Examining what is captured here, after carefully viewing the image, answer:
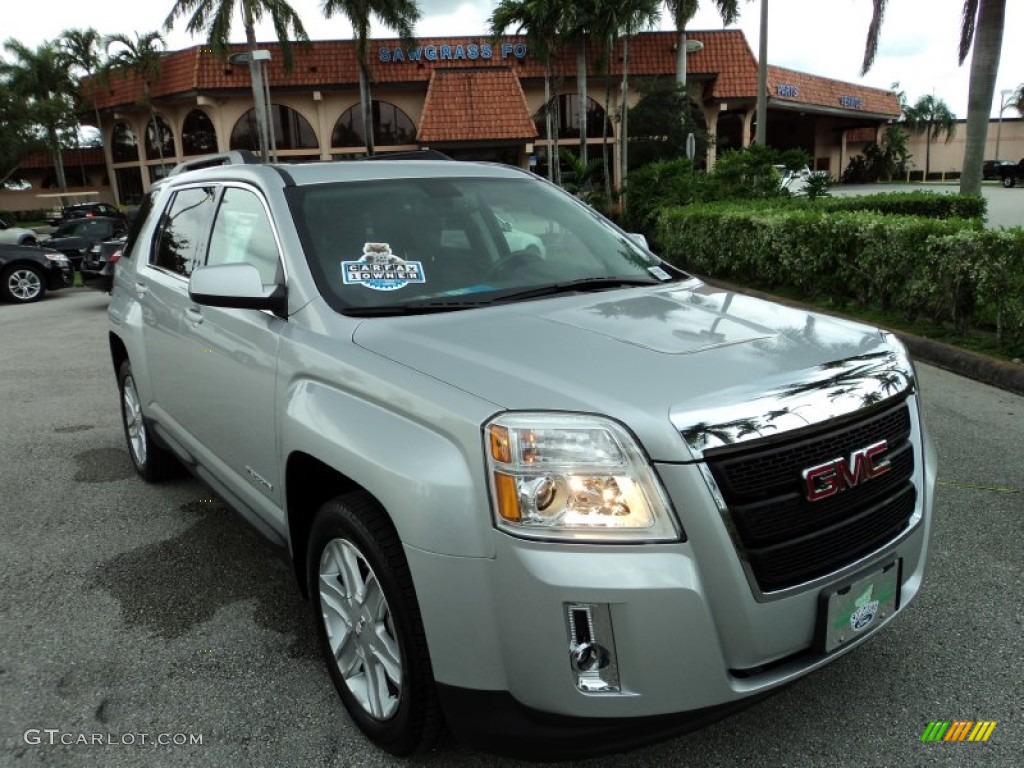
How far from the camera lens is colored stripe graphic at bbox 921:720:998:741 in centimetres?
250

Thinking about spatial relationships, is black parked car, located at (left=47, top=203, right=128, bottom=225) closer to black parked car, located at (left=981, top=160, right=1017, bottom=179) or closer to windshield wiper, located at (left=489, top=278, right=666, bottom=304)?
windshield wiper, located at (left=489, top=278, right=666, bottom=304)

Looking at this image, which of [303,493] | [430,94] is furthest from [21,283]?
[430,94]

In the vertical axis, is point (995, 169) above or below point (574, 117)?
below

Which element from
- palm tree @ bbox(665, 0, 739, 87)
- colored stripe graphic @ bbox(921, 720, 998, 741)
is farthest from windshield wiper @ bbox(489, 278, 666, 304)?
palm tree @ bbox(665, 0, 739, 87)

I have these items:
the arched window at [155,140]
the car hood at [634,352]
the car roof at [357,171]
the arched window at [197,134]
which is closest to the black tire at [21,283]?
the car roof at [357,171]

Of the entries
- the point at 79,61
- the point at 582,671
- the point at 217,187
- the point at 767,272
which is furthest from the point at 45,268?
the point at 79,61

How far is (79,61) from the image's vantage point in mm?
45688

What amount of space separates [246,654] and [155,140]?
1711 inches

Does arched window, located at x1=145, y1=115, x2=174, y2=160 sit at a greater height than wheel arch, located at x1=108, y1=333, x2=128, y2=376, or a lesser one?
greater

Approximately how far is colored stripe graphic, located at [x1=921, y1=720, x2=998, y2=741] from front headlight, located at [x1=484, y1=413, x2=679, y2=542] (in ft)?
4.17

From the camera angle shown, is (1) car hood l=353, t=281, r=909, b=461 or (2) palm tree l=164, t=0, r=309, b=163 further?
(2) palm tree l=164, t=0, r=309, b=163

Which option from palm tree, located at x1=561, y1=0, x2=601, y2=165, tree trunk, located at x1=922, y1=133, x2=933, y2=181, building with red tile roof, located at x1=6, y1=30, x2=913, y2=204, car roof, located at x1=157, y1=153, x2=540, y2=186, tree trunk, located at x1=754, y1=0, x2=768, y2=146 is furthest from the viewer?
tree trunk, located at x1=922, y1=133, x2=933, y2=181

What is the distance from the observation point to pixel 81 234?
A: 21.1m

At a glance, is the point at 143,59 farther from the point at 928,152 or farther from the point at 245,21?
the point at 928,152
